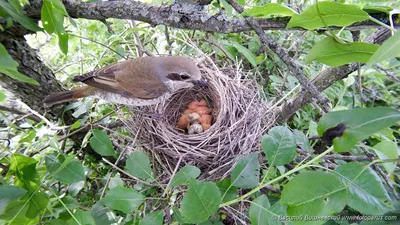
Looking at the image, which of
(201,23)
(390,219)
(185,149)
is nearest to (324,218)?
(390,219)

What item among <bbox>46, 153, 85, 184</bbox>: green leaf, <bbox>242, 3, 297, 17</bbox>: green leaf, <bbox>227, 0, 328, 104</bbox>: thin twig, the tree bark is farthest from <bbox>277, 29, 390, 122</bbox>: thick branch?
the tree bark

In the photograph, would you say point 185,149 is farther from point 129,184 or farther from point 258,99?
point 258,99

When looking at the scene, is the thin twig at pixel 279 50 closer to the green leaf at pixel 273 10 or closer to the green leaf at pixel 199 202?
the green leaf at pixel 273 10

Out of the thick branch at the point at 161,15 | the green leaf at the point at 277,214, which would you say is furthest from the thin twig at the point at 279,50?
the green leaf at the point at 277,214

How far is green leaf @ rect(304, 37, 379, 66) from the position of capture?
681mm

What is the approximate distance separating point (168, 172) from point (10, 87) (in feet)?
2.79

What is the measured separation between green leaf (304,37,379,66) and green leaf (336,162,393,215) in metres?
0.25

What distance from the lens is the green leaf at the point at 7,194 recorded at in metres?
0.79

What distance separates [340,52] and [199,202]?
508 mm

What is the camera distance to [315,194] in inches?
25.1

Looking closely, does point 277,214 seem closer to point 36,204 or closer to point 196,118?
point 36,204

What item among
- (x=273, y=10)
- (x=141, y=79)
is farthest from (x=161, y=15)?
(x=141, y=79)

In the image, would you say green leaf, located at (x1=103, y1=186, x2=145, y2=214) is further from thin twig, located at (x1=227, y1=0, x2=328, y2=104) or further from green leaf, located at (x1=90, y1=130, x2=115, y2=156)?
thin twig, located at (x1=227, y1=0, x2=328, y2=104)

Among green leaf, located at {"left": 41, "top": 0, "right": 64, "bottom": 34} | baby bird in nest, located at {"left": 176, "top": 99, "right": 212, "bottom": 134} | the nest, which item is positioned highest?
green leaf, located at {"left": 41, "top": 0, "right": 64, "bottom": 34}
